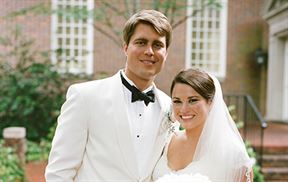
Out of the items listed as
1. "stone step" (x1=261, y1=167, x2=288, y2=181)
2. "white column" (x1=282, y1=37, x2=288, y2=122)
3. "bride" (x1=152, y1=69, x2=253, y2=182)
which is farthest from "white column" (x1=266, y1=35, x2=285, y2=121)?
"bride" (x1=152, y1=69, x2=253, y2=182)

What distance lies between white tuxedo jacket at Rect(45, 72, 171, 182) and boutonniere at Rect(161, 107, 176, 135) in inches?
10.9

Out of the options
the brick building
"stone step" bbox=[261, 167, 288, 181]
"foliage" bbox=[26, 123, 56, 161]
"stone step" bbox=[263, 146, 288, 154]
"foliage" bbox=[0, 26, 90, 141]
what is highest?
the brick building

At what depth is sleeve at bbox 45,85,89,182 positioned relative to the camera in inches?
100

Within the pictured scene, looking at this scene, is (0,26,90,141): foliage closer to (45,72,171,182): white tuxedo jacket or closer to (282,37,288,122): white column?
(282,37,288,122): white column

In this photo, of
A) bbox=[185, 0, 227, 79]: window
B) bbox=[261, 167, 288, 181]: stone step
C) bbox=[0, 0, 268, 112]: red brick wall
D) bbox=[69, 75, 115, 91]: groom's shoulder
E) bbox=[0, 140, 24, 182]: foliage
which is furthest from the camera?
bbox=[185, 0, 227, 79]: window

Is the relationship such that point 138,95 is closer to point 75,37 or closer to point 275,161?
point 275,161

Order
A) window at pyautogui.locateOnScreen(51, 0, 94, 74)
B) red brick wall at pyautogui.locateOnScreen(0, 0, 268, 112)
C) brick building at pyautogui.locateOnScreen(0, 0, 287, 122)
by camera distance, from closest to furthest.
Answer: brick building at pyautogui.locateOnScreen(0, 0, 287, 122) < window at pyautogui.locateOnScreen(51, 0, 94, 74) < red brick wall at pyautogui.locateOnScreen(0, 0, 268, 112)

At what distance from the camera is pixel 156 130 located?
2666mm

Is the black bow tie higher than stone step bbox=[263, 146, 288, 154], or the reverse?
the black bow tie

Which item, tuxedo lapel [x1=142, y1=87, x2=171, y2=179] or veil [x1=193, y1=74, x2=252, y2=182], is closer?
tuxedo lapel [x1=142, y1=87, x2=171, y2=179]

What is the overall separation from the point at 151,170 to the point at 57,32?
1182 centimetres

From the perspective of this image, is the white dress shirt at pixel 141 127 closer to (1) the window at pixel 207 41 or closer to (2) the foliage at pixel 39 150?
(2) the foliage at pixel 39 150

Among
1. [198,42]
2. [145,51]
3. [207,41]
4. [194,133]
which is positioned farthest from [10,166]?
[207,41]

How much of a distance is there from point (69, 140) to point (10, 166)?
5106 millimetres
